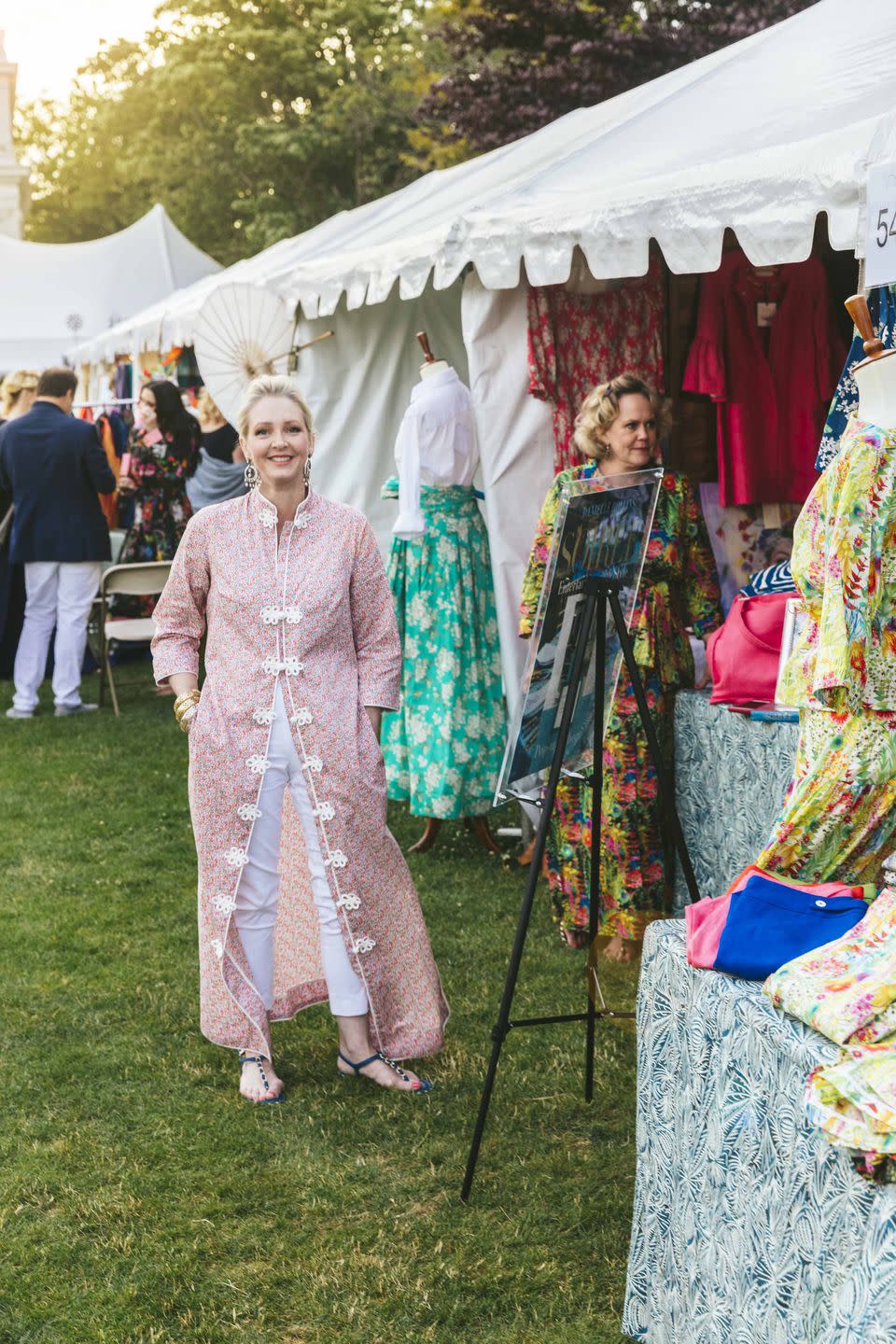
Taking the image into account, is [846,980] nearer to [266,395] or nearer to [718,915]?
[718,915]

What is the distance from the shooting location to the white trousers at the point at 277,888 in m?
3.94

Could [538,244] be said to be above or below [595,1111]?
above

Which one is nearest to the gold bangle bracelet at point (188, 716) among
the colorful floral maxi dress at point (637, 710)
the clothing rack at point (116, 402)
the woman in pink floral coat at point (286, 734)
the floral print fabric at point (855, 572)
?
the woman in pink floral coat at point (286, 734)

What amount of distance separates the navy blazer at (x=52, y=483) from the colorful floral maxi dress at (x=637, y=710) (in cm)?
521

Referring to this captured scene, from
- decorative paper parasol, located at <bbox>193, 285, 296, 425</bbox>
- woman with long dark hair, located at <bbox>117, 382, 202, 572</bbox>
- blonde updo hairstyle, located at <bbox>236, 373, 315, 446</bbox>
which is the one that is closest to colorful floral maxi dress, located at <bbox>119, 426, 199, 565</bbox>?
woman with long dark hair, located at <bbox>117, 382, 202, 572</bbox>

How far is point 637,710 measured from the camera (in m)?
5.06

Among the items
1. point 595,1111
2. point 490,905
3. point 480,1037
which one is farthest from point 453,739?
point 595,1111

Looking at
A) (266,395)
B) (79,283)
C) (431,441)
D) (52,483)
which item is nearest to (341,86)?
(79,283)

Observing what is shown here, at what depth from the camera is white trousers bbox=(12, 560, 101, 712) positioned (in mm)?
9680

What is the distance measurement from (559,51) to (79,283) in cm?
697

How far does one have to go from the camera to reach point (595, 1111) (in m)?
3.99

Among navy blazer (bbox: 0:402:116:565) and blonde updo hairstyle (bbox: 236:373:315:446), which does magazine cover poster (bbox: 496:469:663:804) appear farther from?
navy blazer (bbox: 0:402:116:565)

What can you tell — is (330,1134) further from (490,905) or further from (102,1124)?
(490,905)

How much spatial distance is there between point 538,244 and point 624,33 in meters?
14.4
